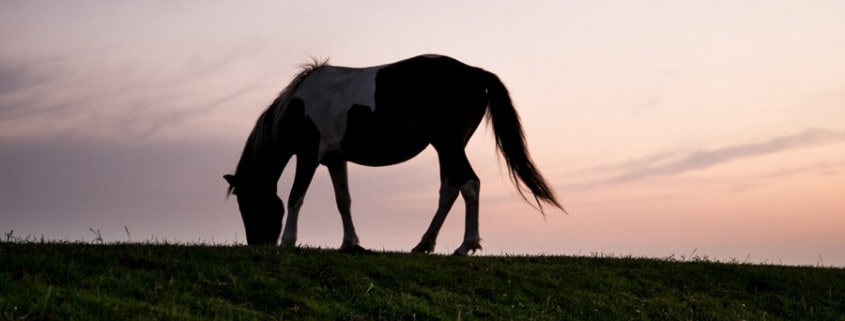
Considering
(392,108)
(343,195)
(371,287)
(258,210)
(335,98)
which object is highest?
(335,98)

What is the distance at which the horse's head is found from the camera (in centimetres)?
1630

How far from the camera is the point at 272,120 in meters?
16.6

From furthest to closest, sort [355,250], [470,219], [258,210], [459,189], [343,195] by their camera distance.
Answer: [258,210] < [343,195] < [459,189] < [470,219] < [355,250]

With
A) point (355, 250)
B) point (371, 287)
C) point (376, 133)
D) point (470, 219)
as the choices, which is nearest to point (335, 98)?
point (376, 133)

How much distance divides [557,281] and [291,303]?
14.3ft

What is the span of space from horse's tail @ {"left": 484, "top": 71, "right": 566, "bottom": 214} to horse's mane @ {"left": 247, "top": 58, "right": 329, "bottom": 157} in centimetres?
297

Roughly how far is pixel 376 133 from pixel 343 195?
125 centimetres

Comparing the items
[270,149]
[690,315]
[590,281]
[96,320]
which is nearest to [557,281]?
[590,281]

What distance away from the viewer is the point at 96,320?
29.6 ft

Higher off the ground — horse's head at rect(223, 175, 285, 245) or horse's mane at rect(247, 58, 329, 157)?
horse's mane at rect(247, 58, 329, 157)

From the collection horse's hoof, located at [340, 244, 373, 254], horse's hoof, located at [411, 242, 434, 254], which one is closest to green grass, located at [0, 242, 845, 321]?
horse's hoof, located at [340, 244, 373, 254]

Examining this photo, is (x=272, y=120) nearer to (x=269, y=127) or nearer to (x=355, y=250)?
(x=269, y=127)

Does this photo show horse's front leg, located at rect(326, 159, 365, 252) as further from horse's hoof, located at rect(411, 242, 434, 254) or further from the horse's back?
horse's hoof, located at rect(411, 242, 434, 254)

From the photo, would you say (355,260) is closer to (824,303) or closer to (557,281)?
(557,281)
